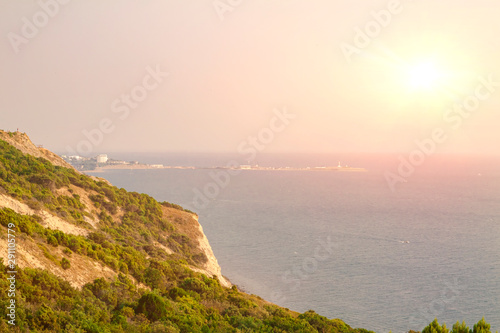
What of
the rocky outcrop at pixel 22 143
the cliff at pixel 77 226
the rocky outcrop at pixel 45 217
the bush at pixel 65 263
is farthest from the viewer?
the rocky outcrop at pixel 22 143

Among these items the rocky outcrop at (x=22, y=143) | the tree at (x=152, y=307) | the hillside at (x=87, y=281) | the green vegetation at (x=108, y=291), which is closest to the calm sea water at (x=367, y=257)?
the green vegetation at (x=108, y=291)

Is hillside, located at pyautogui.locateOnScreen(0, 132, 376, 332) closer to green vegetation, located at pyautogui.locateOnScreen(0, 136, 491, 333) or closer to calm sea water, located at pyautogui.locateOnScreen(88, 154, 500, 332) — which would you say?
green vegetation, located at pyautogui.locateOnScreen(0, 136, 491, 333)

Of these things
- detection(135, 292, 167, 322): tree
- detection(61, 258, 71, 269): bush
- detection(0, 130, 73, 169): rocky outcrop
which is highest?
detection(0, 130, 73, 169): rocky outcrop

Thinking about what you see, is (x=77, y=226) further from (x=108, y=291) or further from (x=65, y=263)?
(x=108, y=291)

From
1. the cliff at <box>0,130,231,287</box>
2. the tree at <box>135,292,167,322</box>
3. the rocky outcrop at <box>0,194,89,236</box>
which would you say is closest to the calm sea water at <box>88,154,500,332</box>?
the cliff at <box>0,130,231,287</box>

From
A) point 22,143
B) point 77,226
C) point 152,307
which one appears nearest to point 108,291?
point 152,307

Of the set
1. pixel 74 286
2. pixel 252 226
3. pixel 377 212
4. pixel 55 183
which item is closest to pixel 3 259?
pixel 74 286

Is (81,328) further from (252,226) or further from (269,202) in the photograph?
(269,202)

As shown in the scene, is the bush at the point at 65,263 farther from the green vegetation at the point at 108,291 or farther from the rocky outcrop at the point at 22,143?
the rocky outcrop at the point at 22,143
